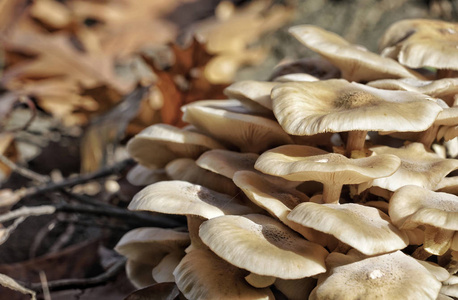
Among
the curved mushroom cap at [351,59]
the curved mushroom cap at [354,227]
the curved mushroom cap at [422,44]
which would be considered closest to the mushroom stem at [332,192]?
the curved mushroom cap at [354,227]

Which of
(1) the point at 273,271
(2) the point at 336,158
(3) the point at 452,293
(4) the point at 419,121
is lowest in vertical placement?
(3) the point at 452,293

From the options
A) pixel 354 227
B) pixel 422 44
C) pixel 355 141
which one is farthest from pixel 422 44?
pixel 354 227

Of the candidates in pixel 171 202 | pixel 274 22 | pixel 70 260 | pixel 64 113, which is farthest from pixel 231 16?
pixel 171 202

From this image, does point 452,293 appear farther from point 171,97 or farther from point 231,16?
point 231,16

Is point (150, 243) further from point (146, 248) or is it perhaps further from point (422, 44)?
point (422, 44)

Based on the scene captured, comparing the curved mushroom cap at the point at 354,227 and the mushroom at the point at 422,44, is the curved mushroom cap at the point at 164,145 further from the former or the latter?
the mushroom at the point at 422,44

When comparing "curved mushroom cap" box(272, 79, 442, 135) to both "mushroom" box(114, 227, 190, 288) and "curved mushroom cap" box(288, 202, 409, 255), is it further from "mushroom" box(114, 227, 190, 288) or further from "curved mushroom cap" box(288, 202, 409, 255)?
"mushroom" box(114, 227, 190, 288)

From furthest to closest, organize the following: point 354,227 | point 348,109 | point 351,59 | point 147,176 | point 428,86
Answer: point 147,176 < point 351,59 < point 428,86 < point 348,109 < point 354,227
